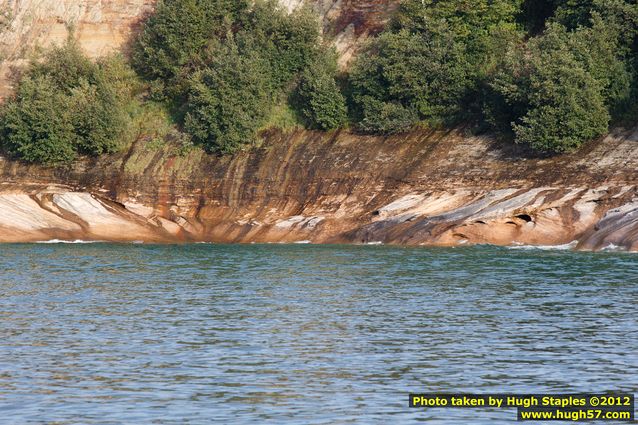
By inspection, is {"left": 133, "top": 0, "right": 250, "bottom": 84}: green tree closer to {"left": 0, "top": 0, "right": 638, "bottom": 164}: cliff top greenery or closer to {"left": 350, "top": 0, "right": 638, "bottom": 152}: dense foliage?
{"left": 0, "top": 0, "right": 638, "bottom": 164}: cliff top greenery

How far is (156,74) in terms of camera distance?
228 feet

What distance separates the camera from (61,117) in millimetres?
63750

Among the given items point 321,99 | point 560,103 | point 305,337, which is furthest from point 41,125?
point 305,337

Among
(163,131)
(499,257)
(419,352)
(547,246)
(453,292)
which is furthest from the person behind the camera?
(163,131)

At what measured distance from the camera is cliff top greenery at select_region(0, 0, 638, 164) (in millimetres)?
56156

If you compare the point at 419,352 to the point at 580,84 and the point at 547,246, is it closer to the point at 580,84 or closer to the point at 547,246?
the point at 547,246

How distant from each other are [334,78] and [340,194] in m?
10.4

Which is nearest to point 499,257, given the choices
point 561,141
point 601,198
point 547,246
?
point 547,246

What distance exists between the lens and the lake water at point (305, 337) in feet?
60.6

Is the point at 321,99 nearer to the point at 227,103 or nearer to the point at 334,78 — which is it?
the point at 334,78

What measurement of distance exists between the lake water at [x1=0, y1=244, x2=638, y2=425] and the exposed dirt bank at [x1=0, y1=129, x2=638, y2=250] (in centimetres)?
767

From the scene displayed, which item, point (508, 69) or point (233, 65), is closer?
point (508, 69)

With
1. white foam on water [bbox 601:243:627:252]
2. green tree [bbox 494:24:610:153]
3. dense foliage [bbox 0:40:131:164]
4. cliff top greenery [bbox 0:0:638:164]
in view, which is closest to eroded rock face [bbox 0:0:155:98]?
cliff top greenery [bbox 0:0:638:164]

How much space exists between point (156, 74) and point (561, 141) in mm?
27651
